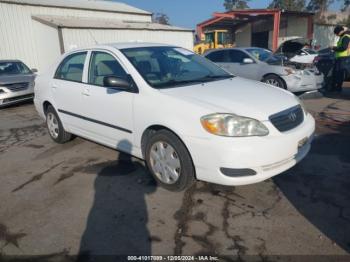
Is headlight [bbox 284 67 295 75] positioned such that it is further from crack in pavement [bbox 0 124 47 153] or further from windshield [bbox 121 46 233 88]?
crack in pavement [bbox 0 124 47 153]

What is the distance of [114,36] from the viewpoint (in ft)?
55.0

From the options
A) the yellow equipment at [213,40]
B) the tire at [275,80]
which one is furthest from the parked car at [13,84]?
the yellow equipment at [213,40]

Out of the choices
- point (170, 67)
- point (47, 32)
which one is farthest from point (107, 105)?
point (47, 32)

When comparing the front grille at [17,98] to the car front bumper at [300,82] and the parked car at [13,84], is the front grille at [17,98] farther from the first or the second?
the car front bumper at [300,82]

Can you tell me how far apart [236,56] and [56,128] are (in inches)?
250

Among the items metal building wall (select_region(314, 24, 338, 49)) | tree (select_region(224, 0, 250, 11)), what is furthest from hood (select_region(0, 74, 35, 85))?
tree (select_region(224, 0, 250, 11))

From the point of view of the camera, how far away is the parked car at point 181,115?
2.99 meters

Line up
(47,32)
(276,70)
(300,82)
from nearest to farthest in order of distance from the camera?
(300,82) < (276,70) < (47,32)

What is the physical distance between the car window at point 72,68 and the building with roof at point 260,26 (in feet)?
67.1

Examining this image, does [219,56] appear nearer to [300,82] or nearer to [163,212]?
[300,82]

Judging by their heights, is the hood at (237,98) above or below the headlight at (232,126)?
above

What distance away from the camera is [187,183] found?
10.9ft

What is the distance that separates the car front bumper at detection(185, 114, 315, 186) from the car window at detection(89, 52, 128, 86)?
1.50 meters

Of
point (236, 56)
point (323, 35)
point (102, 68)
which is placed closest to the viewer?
point (102, 68)
